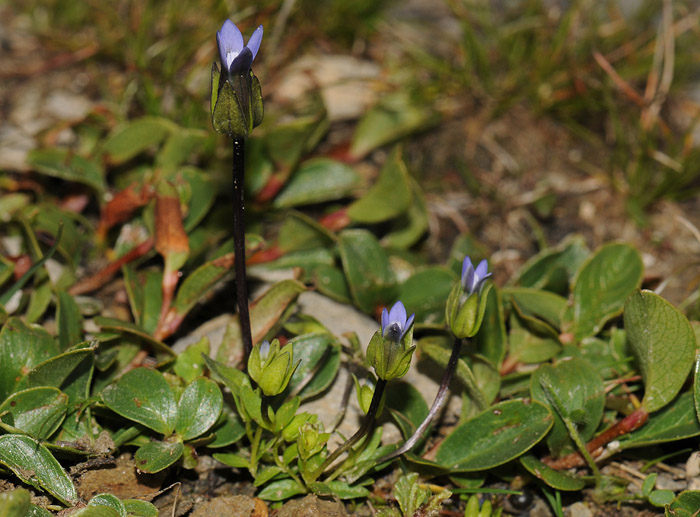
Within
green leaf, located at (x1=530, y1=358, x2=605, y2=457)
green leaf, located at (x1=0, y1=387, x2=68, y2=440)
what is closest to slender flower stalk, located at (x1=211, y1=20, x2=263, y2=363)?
green leaf, located at (x1=0, y1=387, x2=68, y2=440)

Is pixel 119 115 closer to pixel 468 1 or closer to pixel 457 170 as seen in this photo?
pixel 457 170

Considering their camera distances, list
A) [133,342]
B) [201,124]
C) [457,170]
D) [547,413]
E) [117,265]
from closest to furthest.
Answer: [547,413] < [133,342] < [117,265] < [201,124] < [457,170]

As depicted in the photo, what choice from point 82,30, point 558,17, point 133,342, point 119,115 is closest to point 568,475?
point 133,342

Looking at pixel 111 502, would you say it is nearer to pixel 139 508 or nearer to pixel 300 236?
Answer: pixel 139 508

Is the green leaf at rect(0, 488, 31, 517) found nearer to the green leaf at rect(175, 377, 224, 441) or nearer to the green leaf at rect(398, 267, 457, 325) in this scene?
the green leaf at rect(175, 377, 224, 441)

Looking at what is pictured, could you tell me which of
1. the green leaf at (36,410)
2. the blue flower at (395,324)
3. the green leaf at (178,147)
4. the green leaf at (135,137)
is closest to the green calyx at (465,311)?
the blue flower at (395,324)

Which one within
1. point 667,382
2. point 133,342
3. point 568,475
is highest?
point 133,342

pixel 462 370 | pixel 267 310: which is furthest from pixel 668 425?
pixel 267 310
